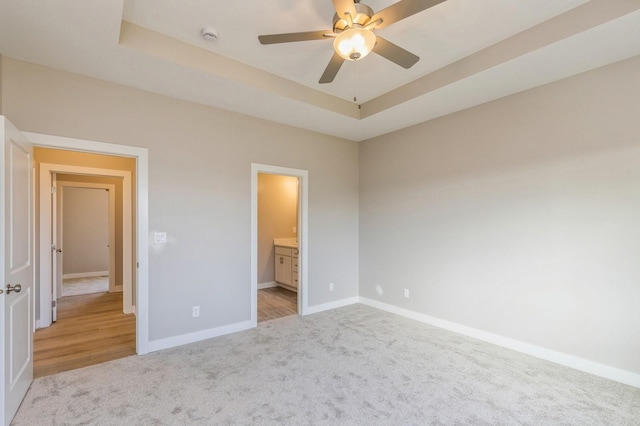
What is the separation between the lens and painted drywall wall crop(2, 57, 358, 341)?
2.70 meters

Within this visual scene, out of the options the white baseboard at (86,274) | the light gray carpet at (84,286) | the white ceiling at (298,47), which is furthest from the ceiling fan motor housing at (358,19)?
the white baseboard at (86,274)

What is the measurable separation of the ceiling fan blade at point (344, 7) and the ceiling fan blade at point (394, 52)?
0.91ft

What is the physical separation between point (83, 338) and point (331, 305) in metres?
3.21

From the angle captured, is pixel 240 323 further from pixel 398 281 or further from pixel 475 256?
pixel 475 256

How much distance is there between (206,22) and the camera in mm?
2373

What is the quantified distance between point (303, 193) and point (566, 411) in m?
3.51

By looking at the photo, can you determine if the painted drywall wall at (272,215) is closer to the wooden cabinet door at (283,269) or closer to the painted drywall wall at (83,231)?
the wooden cabinet door at (283,269)

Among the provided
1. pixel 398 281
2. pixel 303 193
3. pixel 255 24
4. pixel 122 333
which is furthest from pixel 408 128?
pixel 122 333

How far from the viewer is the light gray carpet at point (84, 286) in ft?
19.1

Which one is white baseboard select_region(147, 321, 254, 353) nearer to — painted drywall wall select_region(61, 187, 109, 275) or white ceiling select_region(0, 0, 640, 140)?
white ceiling select_region(0, 0, 640, 140)

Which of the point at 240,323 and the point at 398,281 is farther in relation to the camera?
the point at 398,281

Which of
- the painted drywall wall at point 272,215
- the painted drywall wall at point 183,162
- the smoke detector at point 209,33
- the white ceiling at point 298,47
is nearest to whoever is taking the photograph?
the white ceiling at point 298,47

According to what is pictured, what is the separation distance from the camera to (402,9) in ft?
5.67

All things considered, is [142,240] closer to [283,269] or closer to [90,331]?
[90,331]
